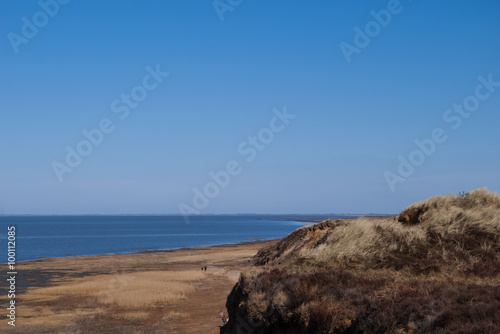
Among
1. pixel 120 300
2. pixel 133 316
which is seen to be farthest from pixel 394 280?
pixel 120 300

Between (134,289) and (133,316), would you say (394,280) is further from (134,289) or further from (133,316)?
(134,289)

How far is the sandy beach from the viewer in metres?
24.8

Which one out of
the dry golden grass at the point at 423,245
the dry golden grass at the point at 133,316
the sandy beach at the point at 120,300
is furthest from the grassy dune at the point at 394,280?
the dry golden grass at the point at 133,316

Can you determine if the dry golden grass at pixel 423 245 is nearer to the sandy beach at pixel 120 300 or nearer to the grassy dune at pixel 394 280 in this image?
the grassy dune at pixel 394 280

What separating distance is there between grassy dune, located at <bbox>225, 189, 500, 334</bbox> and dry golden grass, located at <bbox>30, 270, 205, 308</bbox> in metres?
17.8

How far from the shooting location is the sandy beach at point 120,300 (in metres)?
24.8

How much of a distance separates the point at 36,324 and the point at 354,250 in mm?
19439

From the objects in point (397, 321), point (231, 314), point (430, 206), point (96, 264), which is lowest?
point (96, 264)

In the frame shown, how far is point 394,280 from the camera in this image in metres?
11.1

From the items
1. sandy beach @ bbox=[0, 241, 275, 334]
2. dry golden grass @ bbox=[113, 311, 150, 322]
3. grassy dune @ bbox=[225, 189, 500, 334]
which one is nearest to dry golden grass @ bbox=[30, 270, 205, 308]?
sandy beach @ bbox=[0, 241, 275, 334]

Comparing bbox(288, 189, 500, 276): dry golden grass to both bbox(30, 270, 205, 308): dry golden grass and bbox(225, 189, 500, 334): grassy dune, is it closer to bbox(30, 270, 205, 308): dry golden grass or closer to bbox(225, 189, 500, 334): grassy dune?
bbox(225, 189, 500, 334): grassy dune

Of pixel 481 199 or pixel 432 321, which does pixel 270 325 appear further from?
pixel 481 199

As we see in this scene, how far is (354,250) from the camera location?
13.9 meters

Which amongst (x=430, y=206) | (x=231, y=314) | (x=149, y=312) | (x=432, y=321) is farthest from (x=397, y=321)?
(x=149, y=312)
